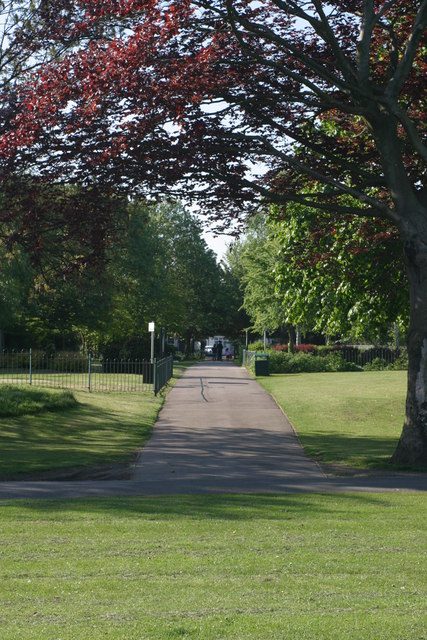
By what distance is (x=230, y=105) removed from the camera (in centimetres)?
1465

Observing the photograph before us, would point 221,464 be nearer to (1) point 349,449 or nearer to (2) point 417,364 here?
(1) point 349,449

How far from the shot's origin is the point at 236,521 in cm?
916

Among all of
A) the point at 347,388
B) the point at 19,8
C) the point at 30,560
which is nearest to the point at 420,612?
the point at 30,560

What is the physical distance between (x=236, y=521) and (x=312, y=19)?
867 cm

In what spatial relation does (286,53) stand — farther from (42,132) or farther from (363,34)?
(42,132)

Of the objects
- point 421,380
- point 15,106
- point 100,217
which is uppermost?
point 15,106

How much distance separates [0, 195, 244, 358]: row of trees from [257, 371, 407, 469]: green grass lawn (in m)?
5.66

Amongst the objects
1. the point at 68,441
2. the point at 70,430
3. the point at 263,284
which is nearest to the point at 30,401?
the point at 70,430

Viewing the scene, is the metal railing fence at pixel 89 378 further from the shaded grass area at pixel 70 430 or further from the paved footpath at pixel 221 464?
the paved footpath at pixel 221 464

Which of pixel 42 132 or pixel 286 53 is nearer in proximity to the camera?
pixel 42 132

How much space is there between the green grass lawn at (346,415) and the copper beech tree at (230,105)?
208cm

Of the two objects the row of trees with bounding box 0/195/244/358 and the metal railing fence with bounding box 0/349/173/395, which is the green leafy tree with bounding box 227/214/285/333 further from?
the metal railing fence with bounding box 0/349/173/395

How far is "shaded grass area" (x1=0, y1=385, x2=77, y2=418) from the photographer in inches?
873

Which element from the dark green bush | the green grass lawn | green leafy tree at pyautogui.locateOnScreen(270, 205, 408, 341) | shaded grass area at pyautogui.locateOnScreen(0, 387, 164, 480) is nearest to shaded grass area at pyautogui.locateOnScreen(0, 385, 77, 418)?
shaded grass area at pyautogui.locateOnScreen(0, 387, 164, 480)
